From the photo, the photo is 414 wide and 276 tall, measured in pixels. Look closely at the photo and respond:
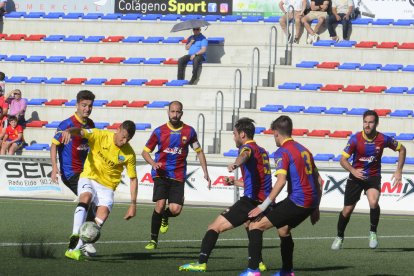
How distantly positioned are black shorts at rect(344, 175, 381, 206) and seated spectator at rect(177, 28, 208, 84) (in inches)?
586

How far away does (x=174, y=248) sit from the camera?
15172 millimetres

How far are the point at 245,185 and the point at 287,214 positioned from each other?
1587 millimetres

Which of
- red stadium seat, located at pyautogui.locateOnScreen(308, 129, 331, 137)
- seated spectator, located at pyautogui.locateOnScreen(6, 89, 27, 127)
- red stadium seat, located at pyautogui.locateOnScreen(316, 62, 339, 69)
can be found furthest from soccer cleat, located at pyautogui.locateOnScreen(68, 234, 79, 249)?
red stadium seat, located at pyautogui.locateOnScreen(316, 62, 339, 69)

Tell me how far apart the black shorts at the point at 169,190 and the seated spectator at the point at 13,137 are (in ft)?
43.8

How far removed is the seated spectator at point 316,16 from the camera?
31.8m

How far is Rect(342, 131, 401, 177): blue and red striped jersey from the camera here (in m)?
16.2

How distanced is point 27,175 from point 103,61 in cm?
781

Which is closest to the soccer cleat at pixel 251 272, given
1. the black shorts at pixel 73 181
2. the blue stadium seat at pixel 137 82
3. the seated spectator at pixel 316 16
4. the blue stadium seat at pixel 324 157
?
the black shorts at pixel 73 181

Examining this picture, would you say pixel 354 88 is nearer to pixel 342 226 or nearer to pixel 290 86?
pixel 290 86

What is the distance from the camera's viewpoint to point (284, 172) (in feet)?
36.9

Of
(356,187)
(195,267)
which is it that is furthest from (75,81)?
(195,267)

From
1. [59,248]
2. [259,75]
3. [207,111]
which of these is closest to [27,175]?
[207,111]

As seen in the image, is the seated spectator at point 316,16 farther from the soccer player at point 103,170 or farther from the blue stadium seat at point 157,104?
the soccer player at point 103,170

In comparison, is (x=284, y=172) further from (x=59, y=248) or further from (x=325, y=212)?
(x=325, y=212)
